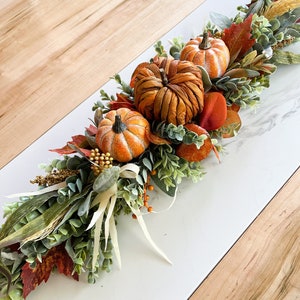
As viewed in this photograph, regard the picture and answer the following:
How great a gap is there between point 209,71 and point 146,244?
1.34 ft

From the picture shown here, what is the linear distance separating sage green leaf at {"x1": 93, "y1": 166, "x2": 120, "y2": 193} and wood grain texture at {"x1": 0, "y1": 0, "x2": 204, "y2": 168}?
0.36 metres

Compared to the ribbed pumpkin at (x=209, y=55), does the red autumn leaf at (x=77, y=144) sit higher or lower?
higher

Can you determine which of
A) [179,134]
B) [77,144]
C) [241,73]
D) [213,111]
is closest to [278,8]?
[241,73]

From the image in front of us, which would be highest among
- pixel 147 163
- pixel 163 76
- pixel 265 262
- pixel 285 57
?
pixel 163 76

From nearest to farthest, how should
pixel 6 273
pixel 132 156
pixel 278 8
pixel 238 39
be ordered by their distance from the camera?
1. pixel 6 273
2. pixel 132 156
3. pixel 238 39
4. pixel 278 8

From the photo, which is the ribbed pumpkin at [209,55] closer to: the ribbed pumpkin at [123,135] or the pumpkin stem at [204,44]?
the pumpkin stem at [204,44]

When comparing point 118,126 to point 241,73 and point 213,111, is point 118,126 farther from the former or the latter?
point 241,73

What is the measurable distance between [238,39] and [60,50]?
1.86ft

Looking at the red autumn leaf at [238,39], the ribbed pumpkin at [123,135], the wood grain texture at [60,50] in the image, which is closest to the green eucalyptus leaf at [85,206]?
the ribbed pumpkin at [123,135]

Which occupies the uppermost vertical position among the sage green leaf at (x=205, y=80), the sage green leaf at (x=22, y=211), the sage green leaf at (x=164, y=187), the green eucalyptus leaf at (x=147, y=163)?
the sage green leaf at (x=22, y=211)

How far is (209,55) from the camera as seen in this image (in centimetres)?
105

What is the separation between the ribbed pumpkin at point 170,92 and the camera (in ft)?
3.18

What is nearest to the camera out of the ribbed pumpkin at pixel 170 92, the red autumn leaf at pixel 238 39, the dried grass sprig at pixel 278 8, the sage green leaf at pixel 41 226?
the sage green leaf at pixel 41 226

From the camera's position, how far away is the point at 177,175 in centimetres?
100
